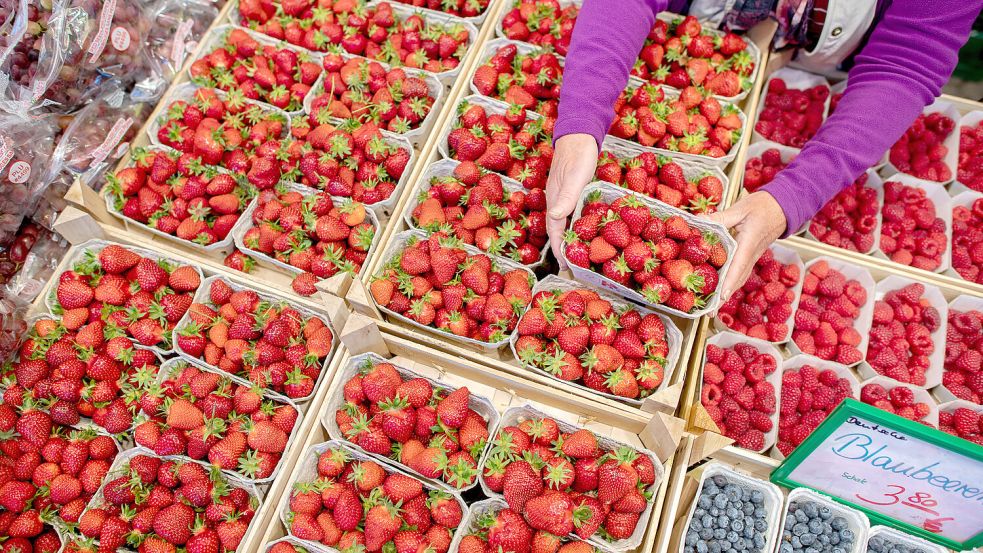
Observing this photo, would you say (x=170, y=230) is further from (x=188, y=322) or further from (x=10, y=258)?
(x=10, y=258)

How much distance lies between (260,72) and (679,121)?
162cm

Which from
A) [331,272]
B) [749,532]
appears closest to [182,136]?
[331,272]

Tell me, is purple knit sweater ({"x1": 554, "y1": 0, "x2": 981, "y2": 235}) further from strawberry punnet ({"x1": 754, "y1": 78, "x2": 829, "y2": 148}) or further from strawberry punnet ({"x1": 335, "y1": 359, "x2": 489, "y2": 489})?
strawberry punnet ({"x1": 335, "y1": 359, "x2": 489, "y2": 489})

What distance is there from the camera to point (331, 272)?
6.45ft

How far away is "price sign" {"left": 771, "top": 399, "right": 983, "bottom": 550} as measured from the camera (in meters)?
1.29

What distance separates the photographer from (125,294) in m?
1.97

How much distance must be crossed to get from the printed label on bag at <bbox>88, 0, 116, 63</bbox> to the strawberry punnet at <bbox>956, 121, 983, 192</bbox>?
11.2ft

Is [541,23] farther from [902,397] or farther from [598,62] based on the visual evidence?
[902,397]

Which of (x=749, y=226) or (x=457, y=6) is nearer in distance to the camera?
(x=749, y=226)

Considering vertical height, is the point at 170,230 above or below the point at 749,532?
above

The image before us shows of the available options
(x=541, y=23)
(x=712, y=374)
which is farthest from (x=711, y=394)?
(x=541, y=23)

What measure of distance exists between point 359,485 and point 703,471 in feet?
3.17

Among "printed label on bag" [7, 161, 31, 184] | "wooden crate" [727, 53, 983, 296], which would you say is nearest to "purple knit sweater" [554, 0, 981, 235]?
"wooden crate" [727, 53, 983, 296]

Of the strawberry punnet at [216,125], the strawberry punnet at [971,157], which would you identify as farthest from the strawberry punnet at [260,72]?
the strawberry punnet at [971,157]
